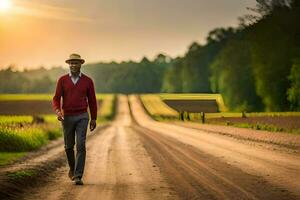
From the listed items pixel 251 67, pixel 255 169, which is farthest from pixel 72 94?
pixel 251 67

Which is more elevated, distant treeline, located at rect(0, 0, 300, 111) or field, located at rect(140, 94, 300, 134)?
distant treeline, located at rect(0, 0, 300, 111)

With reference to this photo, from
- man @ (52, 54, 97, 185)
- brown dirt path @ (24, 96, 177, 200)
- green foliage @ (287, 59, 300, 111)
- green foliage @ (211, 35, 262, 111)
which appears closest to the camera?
brown dirt path @ (24, 96, 177, 200)

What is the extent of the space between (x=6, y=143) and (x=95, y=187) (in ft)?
42.9

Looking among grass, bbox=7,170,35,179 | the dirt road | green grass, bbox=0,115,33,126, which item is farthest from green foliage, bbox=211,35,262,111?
grass, bbox=7,170,35,179

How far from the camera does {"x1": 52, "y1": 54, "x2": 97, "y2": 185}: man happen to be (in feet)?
38.2

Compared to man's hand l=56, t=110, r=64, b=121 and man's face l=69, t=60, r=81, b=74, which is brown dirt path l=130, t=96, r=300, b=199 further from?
man's face l=69, t=60, r=81, b=74

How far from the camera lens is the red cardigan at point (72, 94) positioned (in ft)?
38.4

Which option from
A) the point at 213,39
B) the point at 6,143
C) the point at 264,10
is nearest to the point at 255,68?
the point at 264,10

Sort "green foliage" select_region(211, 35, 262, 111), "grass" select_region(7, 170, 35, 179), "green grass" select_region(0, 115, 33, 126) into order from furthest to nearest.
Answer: "green foliage" select_region(211, 35, 262, 111) → "green grass" select_region(0, 115, 33, 126) → "grass" select_region(7, 170, 35, 179)

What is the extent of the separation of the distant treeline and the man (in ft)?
180

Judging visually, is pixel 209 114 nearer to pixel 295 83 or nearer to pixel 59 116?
pixel 295 83

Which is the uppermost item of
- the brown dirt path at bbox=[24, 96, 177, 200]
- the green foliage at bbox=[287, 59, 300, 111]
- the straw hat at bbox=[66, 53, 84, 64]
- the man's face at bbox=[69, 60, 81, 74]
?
the green foliage at bbox=[287, 59, 300, 111]

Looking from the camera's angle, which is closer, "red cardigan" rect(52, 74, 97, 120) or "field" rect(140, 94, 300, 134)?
"red cardigan" rect(52, 74, 97, 120)

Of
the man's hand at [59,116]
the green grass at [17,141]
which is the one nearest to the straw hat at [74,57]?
the man's hand at [59,116]
